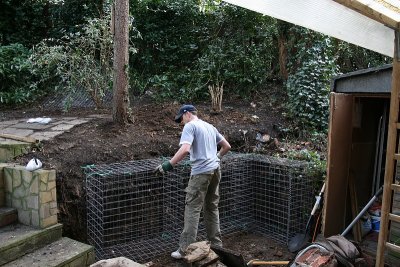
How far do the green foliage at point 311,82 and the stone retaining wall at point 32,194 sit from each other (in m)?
4.94

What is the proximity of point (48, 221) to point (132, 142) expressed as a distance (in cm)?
185

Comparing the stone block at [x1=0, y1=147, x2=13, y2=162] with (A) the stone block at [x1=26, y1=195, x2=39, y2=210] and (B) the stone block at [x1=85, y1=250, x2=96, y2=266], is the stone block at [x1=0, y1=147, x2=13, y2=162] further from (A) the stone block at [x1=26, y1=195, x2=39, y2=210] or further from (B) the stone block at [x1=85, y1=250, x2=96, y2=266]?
(B) the stone block at [x1=85, y1=250, x2=96, y2=266]

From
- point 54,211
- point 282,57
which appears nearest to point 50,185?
point 54,211

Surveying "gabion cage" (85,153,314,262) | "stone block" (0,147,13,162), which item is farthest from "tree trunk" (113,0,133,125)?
"stone block" (0,147,13,162)

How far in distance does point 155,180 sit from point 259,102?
14.1 feet

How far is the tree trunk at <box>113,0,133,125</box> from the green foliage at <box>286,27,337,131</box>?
11.5ft

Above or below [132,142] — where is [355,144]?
above

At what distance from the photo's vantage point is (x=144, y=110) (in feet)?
23.2

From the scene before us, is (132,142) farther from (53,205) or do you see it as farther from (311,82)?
(311,82)

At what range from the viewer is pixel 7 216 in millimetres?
3936

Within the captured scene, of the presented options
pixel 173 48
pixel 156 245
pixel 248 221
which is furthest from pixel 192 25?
pixel 156 245

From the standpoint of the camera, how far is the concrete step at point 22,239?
136 inches

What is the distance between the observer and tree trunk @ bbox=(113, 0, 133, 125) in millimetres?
5684

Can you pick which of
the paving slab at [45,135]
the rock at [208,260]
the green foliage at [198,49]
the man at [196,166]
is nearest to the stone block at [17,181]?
the paving slab at [45,135]
